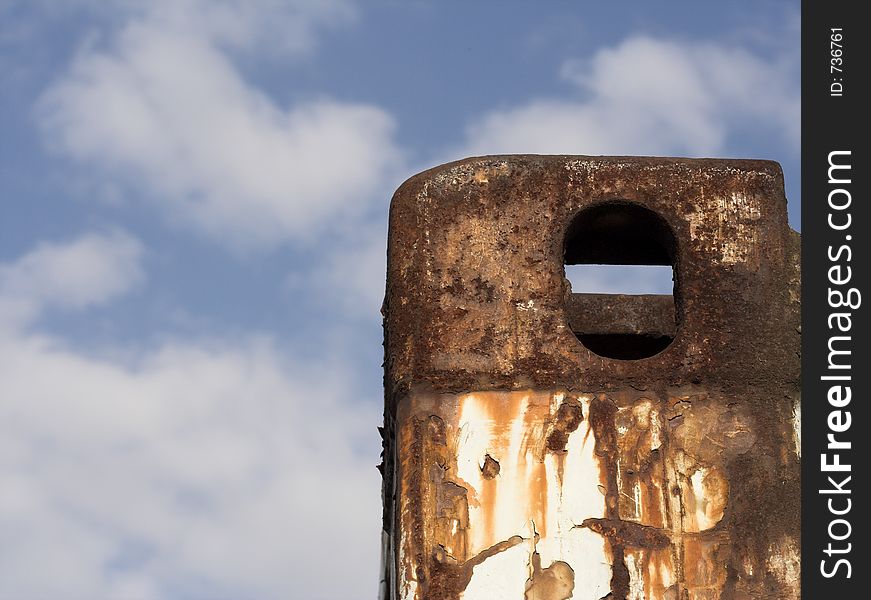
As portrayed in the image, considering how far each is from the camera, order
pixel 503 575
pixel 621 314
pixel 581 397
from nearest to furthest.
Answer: pixel 503 575 < pixel 581 397 < pixel 621 314

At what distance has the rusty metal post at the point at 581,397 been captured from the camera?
4.19 metres

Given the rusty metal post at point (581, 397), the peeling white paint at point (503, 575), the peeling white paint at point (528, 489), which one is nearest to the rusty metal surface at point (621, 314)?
the rusty metal post at point (581, 397)

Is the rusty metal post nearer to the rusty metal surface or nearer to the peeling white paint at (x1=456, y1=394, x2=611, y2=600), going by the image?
the peeling white paint at (x1=456, y1=394, x2=611, y2=600)

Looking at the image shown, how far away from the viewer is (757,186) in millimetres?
4559

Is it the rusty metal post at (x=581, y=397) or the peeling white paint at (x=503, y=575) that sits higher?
the rusty metal post at (x=581, y=397)

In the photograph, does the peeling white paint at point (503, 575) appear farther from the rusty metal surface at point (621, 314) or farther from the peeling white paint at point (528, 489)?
the rusty metal surface at point (621, 314)

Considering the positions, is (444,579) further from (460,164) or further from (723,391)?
(460,164)

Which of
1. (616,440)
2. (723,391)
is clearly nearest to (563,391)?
(616,440)

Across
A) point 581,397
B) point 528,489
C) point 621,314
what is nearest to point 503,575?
point 528,489

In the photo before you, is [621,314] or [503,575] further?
[621,314]

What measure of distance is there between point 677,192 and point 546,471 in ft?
3.18

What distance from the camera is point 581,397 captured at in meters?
4.34

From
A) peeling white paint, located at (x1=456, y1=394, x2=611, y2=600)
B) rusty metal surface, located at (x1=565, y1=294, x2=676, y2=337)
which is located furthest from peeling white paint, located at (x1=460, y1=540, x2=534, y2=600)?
rusty metal surface, located at (x1=565, y1=294, x2=676, y2=337)

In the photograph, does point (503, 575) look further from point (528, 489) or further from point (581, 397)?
point (581, 397)
